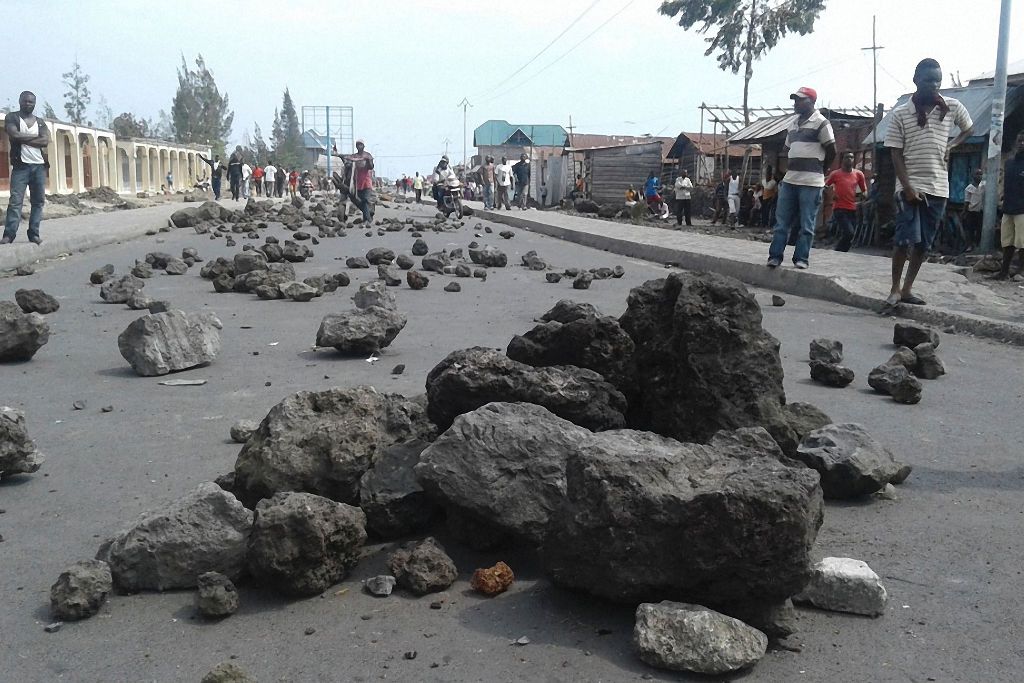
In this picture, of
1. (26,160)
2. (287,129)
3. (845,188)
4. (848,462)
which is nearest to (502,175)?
(845,188)

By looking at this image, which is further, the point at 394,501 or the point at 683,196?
the point at 683,196

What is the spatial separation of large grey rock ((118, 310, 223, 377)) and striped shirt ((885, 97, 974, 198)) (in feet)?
17.7

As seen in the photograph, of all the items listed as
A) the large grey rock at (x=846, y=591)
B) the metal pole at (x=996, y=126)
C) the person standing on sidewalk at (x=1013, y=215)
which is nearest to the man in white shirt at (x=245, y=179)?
the metal pole at (x=996, y=126)

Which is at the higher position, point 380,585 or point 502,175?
point 502,175

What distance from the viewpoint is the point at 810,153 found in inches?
375

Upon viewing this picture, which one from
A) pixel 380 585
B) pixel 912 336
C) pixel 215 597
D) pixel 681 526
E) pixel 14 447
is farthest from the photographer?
pixel 912 336

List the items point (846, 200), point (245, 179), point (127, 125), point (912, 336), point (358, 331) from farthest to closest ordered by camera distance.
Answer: point (127, 125)
point (245, 179)
point (846, 200)
point (912, 336)
point (358, 331)

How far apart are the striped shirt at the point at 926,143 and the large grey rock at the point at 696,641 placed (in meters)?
6.29

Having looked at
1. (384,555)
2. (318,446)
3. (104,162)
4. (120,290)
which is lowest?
(384,555)

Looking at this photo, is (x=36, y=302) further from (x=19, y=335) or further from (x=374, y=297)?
(x=374, y=297)

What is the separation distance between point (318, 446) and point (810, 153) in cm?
754

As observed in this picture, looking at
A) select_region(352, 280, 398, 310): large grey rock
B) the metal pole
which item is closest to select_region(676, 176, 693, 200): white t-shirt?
the metal pole

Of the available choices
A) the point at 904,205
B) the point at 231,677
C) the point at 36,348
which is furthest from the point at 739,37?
the point at 231,677

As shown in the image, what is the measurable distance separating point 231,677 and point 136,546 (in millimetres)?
757
